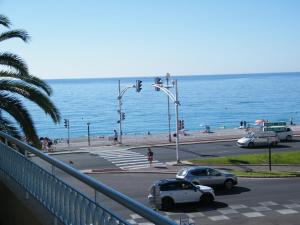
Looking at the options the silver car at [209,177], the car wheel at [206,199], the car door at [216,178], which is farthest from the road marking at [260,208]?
the car door at [216,178]

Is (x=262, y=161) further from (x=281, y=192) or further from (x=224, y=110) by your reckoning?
(x=224, y=110)

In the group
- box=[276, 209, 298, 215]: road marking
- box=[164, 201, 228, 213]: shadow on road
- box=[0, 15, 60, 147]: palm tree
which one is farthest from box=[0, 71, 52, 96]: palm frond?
box=[276, 209, 298, 215]: road marking

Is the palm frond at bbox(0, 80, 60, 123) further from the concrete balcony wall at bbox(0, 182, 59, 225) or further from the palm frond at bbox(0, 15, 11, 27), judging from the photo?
the concrete balcony wall at bbox(0, 182, 59, 225)

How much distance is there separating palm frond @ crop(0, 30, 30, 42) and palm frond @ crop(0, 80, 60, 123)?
126 centimetres

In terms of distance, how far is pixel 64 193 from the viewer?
5113mm

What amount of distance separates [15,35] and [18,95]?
1570 mm

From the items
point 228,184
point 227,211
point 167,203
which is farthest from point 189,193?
point 228,184

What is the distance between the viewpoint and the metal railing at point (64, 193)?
3.41m

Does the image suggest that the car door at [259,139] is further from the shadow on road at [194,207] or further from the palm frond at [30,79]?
the palm frond at [30,79]

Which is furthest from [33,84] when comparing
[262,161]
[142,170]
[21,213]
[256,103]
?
[256,103]

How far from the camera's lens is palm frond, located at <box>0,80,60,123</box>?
1239 centimetres

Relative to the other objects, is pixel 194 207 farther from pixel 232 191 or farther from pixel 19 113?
pixel 19 113

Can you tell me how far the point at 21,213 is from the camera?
612 centimetres

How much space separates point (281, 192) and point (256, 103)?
152279 millimetres
